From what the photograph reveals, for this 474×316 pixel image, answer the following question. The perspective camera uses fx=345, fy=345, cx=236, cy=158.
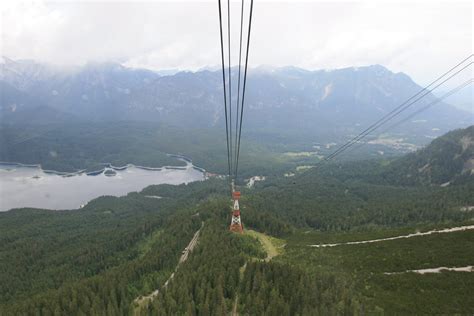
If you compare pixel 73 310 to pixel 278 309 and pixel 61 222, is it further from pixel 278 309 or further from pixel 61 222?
pixel 61 222

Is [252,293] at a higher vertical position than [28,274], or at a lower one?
higher

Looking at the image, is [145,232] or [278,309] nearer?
[278,309]

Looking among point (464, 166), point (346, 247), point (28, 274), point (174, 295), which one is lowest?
point (28, 274)

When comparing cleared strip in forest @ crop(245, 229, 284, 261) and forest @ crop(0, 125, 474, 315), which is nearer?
forest @ crop(0, 125, 474, 315)

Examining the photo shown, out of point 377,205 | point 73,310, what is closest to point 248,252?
point 73,310

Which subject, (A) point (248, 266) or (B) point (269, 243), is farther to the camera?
(B) point (269, 243)

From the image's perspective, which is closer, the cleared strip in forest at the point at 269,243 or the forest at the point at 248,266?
the forest at the point at 248,266

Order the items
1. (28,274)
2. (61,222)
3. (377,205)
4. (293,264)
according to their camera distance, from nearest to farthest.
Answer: (293,264) → (28,274) → (377,205) → (61,222)

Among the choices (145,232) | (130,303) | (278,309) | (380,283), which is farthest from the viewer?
(145,232)

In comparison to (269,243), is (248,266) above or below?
below
